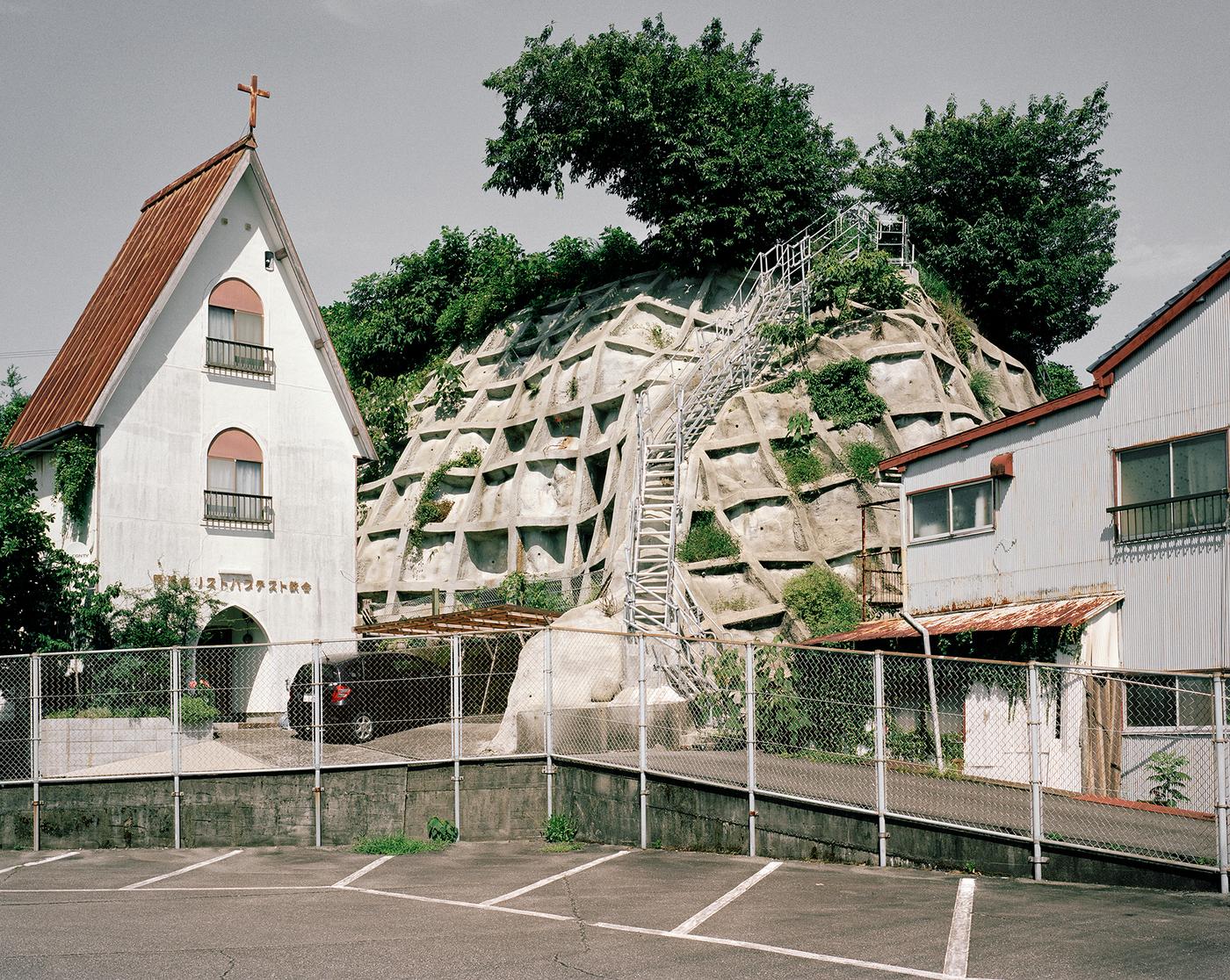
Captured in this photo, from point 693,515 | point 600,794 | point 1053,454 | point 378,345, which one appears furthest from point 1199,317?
point 378,345

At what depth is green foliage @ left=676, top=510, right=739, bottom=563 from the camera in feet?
107

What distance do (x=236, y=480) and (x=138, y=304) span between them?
15.0ft

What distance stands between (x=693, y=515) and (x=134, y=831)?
16.7m

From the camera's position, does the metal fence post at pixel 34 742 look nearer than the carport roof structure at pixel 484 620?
Yes

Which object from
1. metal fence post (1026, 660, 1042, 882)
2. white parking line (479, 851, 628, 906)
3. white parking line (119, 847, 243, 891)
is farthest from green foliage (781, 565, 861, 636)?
metal fence post (1026, 660, 1042, 882)

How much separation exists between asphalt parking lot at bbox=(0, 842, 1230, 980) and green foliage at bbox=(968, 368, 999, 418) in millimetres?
26021

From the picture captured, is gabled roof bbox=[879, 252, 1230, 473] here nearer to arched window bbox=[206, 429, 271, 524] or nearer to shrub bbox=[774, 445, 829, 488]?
shrub bbox=[774, 445, 829, 488]

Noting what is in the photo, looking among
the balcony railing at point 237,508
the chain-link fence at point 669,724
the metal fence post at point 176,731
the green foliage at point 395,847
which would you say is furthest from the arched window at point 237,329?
the green foliage at point 395,847

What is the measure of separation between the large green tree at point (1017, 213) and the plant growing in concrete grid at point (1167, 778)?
3029 cm

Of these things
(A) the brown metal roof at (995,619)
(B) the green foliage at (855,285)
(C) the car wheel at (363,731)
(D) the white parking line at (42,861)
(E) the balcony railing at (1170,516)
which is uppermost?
(B) the green foliage at (855,285)

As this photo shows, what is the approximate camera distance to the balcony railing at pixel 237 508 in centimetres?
3100

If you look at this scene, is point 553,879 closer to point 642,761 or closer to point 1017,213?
point 642,761

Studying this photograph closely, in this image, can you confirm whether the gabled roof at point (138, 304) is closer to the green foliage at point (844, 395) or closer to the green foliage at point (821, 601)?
the green foliage at point (821, 601)

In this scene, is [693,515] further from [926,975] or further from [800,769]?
[926,975]
